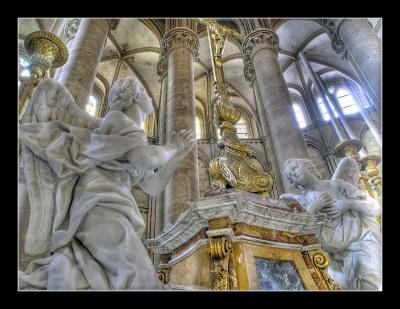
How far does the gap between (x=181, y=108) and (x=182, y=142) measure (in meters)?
5.48

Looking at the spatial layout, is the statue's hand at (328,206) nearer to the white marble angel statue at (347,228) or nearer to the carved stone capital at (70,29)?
the white marble angel statue at (347,228)

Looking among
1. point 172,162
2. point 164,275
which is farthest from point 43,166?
point 164,275

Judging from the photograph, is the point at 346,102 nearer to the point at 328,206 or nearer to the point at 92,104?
the point at 92,104

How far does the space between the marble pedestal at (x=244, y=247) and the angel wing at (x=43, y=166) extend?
2.62 ft

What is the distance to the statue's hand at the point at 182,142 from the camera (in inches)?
72.8

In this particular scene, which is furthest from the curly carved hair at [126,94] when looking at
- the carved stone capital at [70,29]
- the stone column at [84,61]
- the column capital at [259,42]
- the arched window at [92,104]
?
the arched window at [92,104]

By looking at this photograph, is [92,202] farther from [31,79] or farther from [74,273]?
[31,79]

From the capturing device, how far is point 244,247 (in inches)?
74.4

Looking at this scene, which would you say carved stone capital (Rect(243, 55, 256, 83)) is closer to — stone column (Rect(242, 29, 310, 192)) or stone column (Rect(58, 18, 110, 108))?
stone column (Rect(242, 29, 310, 192))

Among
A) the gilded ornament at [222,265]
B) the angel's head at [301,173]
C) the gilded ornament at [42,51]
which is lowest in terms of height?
the gilded ornament at [222,265]

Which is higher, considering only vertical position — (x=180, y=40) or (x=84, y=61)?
(x=180, y=40)

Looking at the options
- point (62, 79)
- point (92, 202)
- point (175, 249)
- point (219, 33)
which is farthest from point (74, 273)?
point (62, 79)

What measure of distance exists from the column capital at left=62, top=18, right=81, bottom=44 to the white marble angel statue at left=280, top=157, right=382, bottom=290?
6977 millimetres

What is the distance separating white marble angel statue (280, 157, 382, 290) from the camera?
7.16 ft
